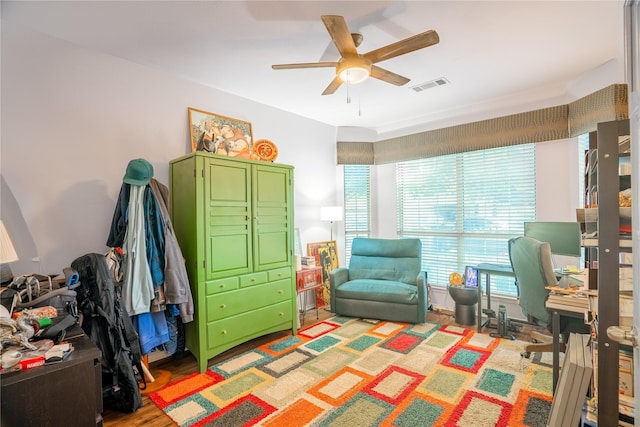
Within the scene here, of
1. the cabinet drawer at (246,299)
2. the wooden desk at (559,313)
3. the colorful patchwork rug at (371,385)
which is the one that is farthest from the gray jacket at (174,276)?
the wooden desk at (559,313)

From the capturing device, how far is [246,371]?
2.57 m

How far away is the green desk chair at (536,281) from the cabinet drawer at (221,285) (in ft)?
8.46

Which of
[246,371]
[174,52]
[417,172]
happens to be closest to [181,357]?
[246,371]

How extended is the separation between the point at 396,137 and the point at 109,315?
4121 millimetres

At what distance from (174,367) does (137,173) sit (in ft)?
5.73

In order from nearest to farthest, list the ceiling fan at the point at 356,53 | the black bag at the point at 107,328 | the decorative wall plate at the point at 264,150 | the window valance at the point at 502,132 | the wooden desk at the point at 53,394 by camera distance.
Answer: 1. the wooden desk at the point at 53,394
2. the ceiling fan at the point at 356,53
3. the black bag at the point at 107,328
4. the window valance at the point at 502,132
5. the decorative wall plate at the point at 264,150

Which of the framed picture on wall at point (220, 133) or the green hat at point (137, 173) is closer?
the green hat at point (137, 173)

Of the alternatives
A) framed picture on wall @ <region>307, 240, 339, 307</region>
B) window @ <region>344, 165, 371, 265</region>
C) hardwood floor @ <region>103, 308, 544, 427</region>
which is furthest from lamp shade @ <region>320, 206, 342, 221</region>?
hardwood floor @ <region>103, 308, 544, 427</region>

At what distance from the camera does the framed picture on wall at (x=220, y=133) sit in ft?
10.00

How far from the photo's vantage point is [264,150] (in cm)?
329

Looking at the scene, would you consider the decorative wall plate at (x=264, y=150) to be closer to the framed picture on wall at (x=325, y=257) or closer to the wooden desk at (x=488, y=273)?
the framed picture on wall at (x=325, y=257)

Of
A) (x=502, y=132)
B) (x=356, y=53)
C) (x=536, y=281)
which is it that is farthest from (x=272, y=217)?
(x=502, y=132)

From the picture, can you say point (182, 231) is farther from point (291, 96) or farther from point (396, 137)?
point (396, 137)

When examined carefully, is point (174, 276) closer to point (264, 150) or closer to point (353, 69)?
point (264, 150)
